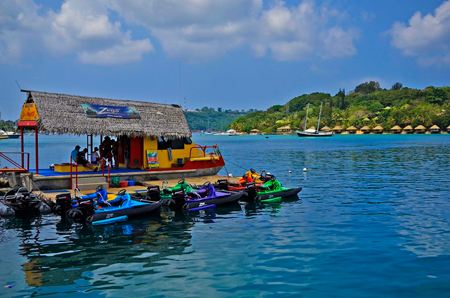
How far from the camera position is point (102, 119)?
998 inches

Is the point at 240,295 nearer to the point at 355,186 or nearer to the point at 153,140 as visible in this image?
the point at 153,140

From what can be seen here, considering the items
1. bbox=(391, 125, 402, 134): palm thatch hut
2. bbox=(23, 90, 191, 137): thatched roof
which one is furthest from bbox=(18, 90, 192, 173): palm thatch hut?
bbox=(391, 125, 402, 134): palm thatch hut

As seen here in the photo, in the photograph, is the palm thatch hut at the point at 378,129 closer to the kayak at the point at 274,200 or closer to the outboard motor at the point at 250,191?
the kayak at the point at 274,200

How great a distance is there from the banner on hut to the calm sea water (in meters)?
7.36

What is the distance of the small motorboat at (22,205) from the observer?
19703 mm

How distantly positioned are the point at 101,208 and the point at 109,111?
840cm

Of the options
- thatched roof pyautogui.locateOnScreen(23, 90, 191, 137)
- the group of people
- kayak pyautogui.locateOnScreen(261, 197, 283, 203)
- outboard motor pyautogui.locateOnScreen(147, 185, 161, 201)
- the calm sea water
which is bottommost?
the calm sea water

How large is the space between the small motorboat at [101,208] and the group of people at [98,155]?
5.15 meters

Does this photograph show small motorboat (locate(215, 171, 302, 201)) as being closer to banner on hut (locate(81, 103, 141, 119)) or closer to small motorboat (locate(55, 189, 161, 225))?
small motorboat (locate(55, 189, 161, 225))

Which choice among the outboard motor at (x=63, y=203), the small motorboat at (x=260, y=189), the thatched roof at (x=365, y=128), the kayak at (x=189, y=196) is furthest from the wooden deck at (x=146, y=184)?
the thatched roof at (x=365, y=128)

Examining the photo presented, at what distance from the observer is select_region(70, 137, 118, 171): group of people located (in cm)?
2516

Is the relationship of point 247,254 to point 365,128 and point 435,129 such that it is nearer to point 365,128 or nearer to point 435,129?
point 435,129

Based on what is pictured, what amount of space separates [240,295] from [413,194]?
17.9 m

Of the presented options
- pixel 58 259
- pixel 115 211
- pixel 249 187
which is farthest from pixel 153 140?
pixel 58 259
